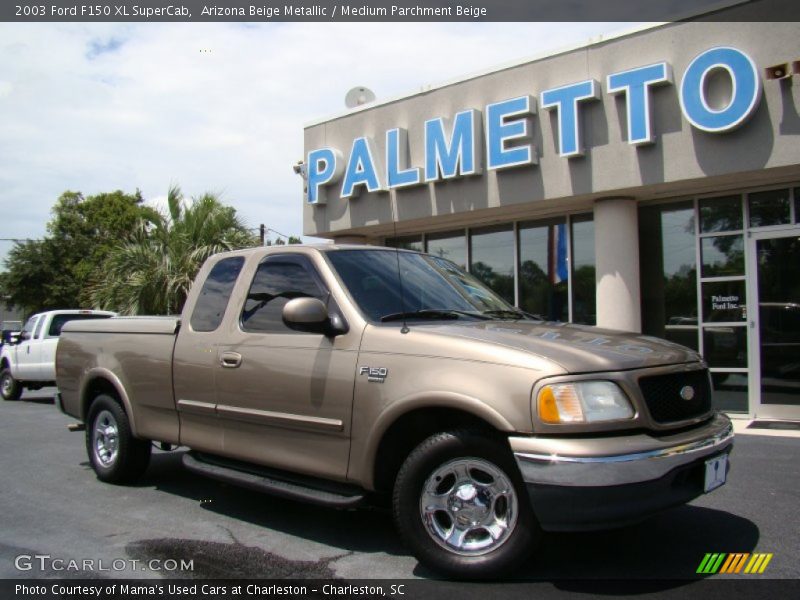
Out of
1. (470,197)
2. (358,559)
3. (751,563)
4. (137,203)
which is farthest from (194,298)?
(137,203)

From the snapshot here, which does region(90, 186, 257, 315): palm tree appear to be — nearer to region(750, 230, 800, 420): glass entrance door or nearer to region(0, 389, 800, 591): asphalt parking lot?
region(0, 389, 800, 591): asphalt parking lot

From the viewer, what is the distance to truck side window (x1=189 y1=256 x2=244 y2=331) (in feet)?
16.9

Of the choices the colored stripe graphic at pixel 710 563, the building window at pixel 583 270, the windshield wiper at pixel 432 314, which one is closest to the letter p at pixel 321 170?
the building window at pixel 583 270

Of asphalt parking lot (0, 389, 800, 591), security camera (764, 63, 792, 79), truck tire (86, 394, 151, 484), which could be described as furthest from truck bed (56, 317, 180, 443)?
security camera (764, 63, 792, 79)

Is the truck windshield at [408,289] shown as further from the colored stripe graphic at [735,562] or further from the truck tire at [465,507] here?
the colored stripe graphic at [735,562]

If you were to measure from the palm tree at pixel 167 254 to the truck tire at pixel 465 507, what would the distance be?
1155 cm

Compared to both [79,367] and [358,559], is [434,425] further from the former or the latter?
[79,367]

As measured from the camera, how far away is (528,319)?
4.95 m

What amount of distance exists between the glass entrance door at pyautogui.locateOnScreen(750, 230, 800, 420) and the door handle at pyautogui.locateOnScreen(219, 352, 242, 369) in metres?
8.10

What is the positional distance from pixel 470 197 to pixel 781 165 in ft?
15.8

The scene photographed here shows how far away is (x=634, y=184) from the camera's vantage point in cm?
1019

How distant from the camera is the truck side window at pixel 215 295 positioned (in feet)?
16.9

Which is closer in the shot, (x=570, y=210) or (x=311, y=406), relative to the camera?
(x=311, y=406)

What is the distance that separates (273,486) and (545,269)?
8.95 meters
